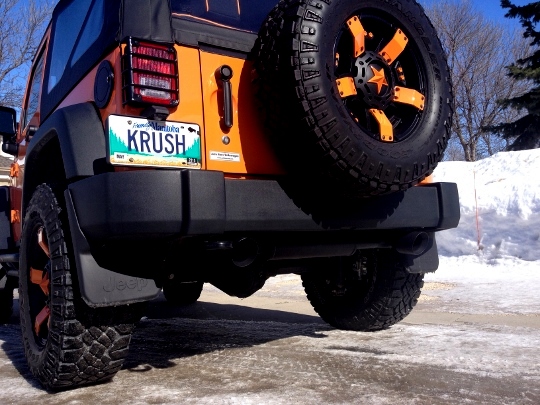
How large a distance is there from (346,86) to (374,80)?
181 mm

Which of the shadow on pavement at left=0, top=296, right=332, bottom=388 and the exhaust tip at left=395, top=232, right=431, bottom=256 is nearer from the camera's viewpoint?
the exhaust tip at left=395, top=232, right=431, bottom=256

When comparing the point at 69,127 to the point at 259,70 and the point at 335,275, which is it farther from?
the point at 335,275

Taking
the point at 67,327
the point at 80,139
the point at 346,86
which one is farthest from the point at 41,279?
the point at 346,86

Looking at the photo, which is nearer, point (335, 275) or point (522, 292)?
point (335, 275)

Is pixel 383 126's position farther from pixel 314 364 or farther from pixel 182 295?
pixel 182 295

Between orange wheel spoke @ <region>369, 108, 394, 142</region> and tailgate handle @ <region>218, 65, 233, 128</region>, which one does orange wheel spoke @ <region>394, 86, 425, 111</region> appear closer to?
orange wheel spoke @ <region>369, 108, 394, 142</region>

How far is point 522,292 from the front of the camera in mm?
6215

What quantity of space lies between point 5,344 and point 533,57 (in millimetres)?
21060

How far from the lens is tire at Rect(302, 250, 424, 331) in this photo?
12.3 feet

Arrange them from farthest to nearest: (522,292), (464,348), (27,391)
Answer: (522,292) < (464,348) < (27,391)

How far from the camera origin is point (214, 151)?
2.59m

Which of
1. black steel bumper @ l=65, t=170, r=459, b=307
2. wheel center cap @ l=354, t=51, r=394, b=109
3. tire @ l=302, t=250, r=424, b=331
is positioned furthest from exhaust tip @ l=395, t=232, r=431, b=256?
wheel center cap @ l=354, t=51, r=394, b=109

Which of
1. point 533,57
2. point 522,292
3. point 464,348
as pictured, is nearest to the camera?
point 464,348

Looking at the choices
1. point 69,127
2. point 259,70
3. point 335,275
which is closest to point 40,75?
point 69,127
